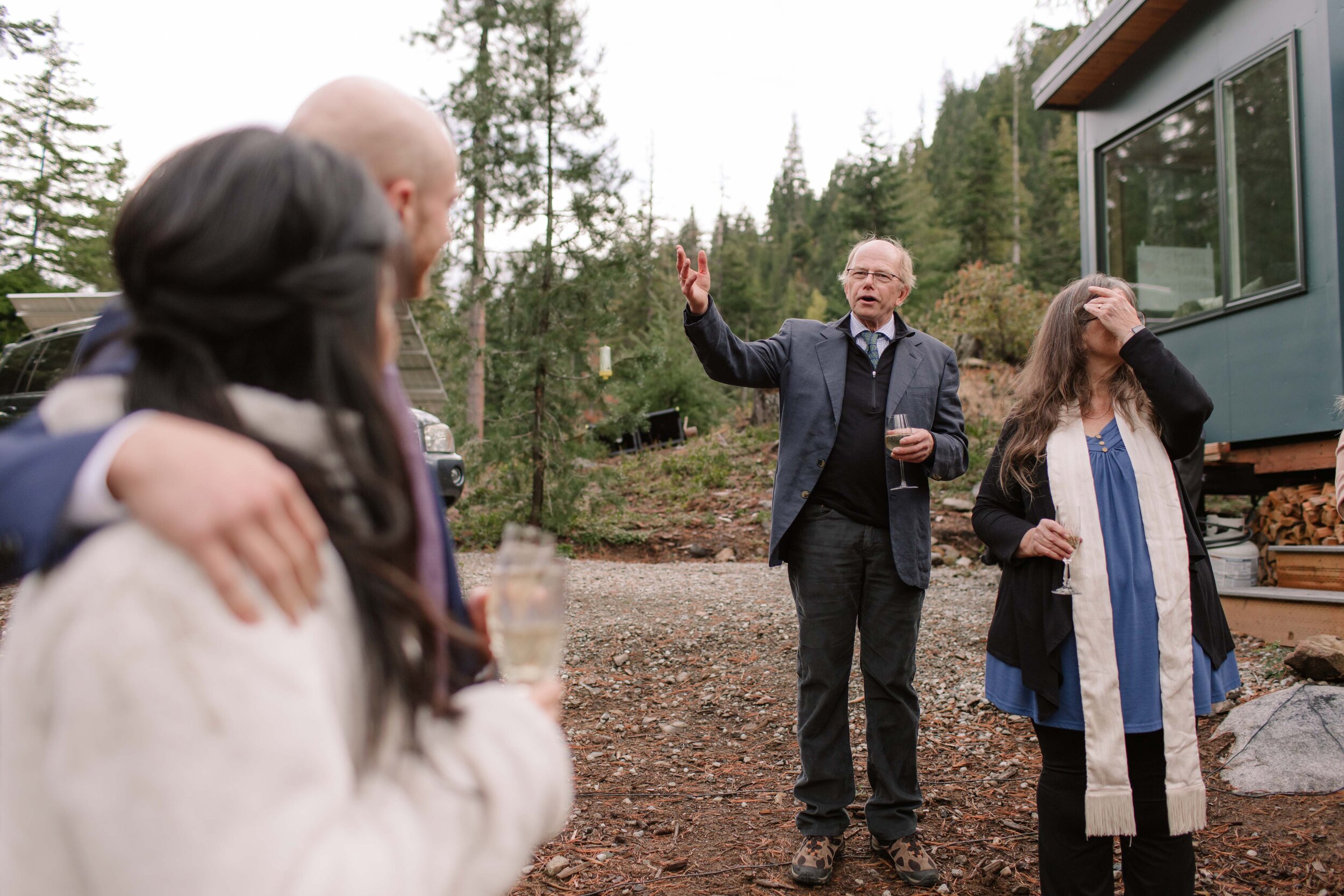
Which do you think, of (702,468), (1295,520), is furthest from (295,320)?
(702,468)

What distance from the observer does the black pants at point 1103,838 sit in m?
2.56

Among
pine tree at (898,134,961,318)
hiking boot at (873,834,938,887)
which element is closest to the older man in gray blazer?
hiking boot at (873,834,938,887)

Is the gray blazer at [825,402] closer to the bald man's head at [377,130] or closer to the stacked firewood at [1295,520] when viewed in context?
the bald man's head at [377,130]

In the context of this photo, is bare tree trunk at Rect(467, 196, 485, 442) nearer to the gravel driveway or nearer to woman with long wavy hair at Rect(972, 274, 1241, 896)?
the gravel driveway

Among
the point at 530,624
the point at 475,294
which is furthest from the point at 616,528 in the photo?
the point at 530,624

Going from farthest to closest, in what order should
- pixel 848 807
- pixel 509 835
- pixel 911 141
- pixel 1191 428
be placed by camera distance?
pixel 911 141
pixel 848 807
pixel 1191 428
pixel 509 835

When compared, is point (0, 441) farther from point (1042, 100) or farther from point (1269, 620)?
point (1042, 100)

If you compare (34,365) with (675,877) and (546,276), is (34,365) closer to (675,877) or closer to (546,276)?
(546,276)

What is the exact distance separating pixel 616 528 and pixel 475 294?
136 inches

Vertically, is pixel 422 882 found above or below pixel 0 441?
below

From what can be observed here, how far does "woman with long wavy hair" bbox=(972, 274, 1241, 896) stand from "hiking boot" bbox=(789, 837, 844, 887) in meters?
0.78

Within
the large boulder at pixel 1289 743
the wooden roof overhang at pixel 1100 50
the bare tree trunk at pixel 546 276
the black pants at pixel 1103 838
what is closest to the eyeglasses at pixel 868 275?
the black pants at pixel 1103 838

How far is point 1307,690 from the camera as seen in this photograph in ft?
13.8

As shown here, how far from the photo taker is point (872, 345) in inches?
147
